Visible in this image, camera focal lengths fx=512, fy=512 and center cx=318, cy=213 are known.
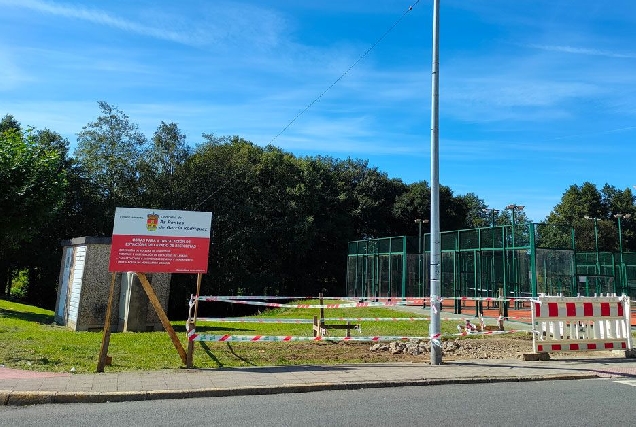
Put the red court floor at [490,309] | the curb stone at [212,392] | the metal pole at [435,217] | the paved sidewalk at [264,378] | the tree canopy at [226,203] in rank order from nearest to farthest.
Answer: the curb stone at [212,392]
the paved sidewalk at [264,378]
the metal pole at [435,217]
the red court floor at [490,309]
the tree canopy at [226,203]

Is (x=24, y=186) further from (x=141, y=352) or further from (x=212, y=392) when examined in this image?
(x=212, y=392)

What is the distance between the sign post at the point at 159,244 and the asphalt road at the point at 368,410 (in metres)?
2.60

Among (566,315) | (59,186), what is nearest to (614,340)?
(566,315)

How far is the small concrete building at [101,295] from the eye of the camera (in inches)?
577

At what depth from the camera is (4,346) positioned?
1055 cm

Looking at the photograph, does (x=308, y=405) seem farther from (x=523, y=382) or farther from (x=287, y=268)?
(x=287, y=268)

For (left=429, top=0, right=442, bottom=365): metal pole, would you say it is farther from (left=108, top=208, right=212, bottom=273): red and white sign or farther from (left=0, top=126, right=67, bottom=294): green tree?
(left=0, top=126, right=67, bottom=294): green tree

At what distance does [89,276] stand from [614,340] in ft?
45.6

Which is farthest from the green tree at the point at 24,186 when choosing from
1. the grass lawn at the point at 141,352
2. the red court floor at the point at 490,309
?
the red court floor at the point at 490,309

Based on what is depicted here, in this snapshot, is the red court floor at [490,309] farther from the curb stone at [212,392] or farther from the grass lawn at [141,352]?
the curb stone at [212,392]

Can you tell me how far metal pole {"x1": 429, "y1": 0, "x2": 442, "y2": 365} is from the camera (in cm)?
1024

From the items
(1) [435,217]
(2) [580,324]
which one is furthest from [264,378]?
(2) [580,324]

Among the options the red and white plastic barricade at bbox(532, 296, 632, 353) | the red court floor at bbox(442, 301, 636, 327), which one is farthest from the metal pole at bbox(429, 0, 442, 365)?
the red court floor at bbox(442, 301, 636, 327)

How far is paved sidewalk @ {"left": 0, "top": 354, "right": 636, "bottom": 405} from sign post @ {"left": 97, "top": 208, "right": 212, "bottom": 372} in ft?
4.35
